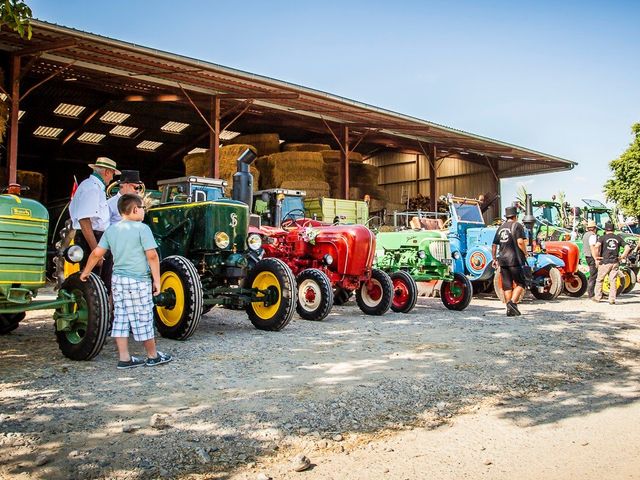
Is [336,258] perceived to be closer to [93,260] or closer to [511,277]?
[511,277]

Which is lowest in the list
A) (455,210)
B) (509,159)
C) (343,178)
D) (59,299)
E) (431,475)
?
(431,475)

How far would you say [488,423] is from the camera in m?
3.47

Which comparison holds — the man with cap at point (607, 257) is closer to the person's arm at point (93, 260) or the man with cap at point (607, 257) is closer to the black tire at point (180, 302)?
the black tire at point (180, 302)

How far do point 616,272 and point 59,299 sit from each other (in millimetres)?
9464

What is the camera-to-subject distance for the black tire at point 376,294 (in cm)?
853

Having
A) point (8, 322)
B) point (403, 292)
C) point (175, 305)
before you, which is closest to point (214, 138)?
point (403, 292)

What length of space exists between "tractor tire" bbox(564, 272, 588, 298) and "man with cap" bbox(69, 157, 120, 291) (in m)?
9.88

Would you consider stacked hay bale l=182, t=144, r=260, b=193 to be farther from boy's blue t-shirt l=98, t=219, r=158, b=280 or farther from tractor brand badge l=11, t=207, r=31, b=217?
boy's blue t-shirt l=98, t=219, r=158, b=280

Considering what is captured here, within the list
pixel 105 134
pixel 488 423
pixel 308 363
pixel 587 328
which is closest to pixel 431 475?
pixel 488 423

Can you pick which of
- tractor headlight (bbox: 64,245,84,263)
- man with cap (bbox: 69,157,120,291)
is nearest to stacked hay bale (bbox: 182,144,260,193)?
man with cap (bbox: 69,157,120,291)

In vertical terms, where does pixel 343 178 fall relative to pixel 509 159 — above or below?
below

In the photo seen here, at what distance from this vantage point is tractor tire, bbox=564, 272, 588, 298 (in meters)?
12.2

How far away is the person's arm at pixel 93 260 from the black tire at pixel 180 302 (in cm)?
118

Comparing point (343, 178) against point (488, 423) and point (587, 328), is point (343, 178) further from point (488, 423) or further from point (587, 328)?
point (488, 423)
